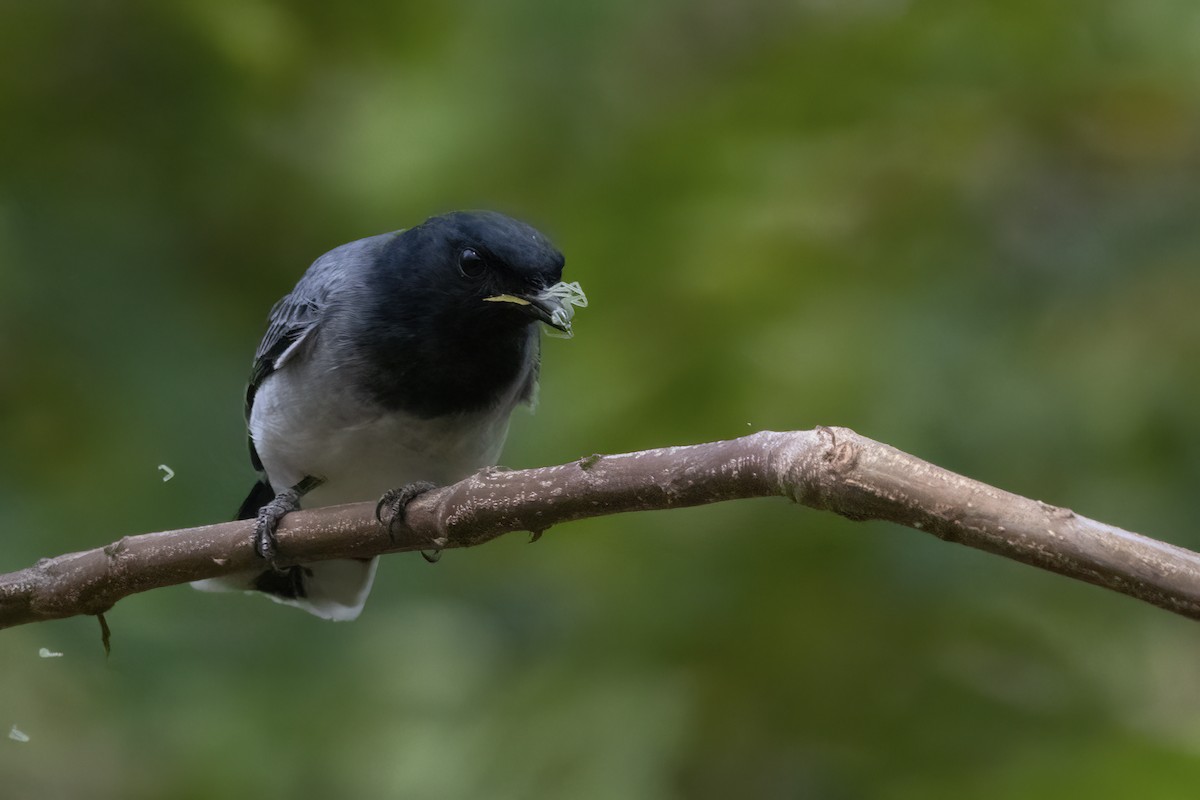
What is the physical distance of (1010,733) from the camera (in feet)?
11.0

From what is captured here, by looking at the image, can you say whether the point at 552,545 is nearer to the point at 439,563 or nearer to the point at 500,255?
the point at 439,563

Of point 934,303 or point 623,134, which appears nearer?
point 934,303

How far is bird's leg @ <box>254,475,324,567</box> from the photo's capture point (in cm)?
300

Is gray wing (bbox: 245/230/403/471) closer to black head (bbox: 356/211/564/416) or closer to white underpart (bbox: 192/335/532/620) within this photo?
white underpart (bbox: 192/335/532/620)

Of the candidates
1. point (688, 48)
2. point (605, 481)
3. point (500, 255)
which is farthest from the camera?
point (688, 48)

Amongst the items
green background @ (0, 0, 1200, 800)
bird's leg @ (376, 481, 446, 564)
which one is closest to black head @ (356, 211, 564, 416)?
green background @ (0, 0, 1200, 800)

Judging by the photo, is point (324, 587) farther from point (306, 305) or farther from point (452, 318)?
point (452, 318)

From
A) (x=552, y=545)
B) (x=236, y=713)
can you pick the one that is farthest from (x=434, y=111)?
(x=236, y=713)

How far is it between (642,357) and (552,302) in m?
0.49

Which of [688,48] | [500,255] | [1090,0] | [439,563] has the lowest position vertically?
[439,563]

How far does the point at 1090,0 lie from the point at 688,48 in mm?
1462

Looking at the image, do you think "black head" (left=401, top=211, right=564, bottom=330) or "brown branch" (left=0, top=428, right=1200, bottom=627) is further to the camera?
"black head" (left=401, top=211, right=564, bottom=330)

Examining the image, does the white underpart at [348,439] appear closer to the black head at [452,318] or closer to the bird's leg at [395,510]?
the black head at [452,318]

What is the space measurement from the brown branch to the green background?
3.65ft
